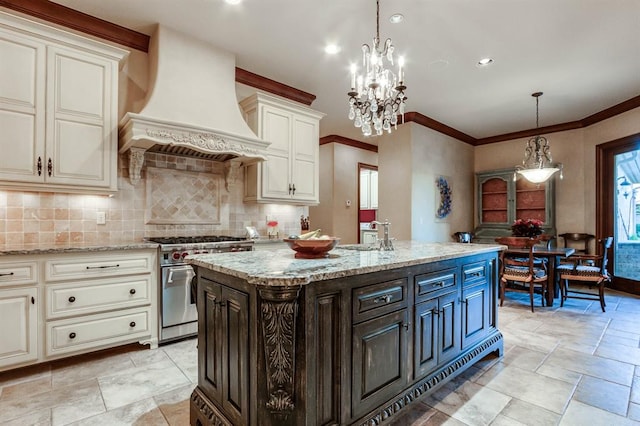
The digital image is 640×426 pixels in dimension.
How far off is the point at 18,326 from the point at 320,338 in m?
2.42

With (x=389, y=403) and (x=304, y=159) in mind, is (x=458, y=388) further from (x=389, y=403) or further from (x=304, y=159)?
(x=304, y=159)

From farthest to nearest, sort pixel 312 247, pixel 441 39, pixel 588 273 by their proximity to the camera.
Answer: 1. pixel 588 273
2. pixel 441 39
3. pixel 312 247

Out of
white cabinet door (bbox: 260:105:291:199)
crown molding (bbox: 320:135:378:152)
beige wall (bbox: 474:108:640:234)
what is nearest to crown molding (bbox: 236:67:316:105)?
white cabinet door (bbox: 260:105:291:199)

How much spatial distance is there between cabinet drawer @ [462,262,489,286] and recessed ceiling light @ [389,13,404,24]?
2221mm

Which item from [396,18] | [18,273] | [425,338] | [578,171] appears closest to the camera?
[425,338]

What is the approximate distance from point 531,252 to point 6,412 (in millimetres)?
5014

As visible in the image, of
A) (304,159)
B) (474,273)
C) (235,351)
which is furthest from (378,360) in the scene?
(304,159)

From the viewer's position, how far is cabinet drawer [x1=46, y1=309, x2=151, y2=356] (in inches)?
100

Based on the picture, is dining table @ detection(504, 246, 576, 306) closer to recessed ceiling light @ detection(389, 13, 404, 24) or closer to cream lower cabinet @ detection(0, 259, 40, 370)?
recessed ceiling light @ detection(389, 13, 404, 24)

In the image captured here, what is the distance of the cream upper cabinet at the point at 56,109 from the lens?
8.16ft

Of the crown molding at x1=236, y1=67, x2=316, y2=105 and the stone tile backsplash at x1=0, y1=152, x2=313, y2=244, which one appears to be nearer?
the stone tile backsplash at x1=0, y1=152, x2=313, y2=244

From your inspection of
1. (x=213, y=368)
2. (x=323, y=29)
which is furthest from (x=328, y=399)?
(x=323, y=29)

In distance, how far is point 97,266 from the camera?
2703mm

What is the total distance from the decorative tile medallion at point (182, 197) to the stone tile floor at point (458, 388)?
1300mm
